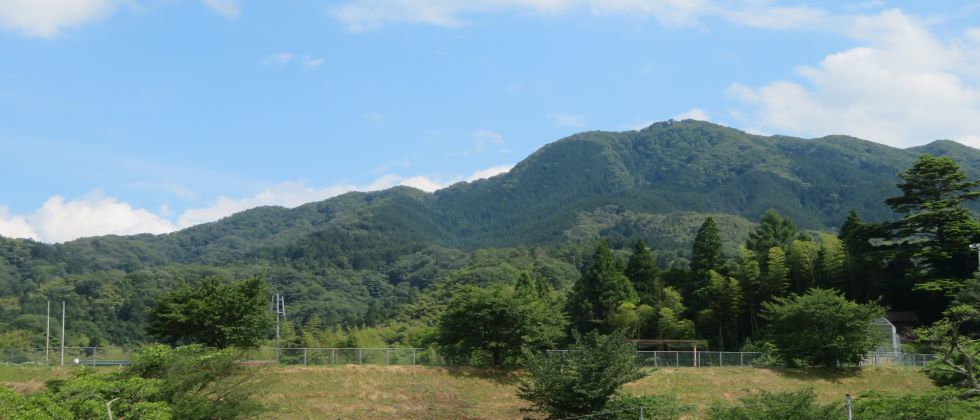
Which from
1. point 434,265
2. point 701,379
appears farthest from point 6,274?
point 701,379

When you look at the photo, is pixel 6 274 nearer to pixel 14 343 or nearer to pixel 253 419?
pixel 14 343

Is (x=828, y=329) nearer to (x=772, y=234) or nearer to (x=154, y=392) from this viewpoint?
(x=772, y=234)

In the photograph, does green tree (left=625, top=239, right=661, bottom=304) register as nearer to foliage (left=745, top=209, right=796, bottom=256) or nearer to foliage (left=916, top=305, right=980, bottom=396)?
foliage (left=745, top=209, right=796, bottom=256)

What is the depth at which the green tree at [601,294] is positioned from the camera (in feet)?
229

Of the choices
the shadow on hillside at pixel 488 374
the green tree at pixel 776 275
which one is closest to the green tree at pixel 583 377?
the shadow on hillside at pixel 488 374

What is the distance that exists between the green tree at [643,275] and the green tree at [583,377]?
3881 centimetres

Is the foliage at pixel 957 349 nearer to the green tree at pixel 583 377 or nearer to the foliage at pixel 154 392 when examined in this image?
the green tree at pixel 583 377

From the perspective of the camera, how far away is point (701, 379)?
42.4 meters

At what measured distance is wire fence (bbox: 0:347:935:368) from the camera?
138 ft

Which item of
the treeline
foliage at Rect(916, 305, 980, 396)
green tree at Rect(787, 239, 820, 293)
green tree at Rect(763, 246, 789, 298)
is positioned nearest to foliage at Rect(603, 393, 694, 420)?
foliage at Rect(916, 305, 980, 396)

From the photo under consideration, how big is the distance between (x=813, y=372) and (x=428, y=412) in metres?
21.2

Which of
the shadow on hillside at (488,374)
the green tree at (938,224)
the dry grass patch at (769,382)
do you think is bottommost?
the dry grass patch at (769,382)

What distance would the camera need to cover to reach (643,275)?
7425cm

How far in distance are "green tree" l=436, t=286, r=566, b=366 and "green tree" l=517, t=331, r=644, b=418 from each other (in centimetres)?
925
